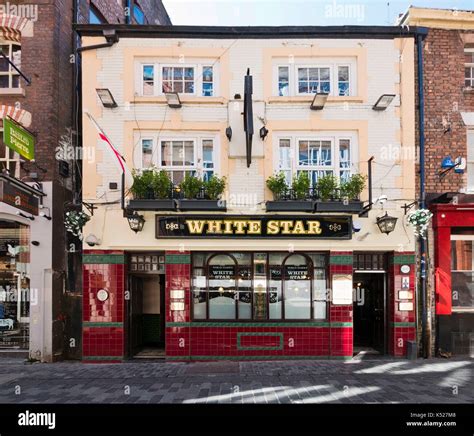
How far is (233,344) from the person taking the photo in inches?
427

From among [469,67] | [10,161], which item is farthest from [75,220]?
[469,67]

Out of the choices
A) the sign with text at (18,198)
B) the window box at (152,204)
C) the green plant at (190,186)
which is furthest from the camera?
the green plant at (190,186)

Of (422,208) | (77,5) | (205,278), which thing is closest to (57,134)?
(77,5)

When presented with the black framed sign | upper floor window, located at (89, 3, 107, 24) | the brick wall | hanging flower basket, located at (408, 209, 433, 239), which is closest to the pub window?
the black framed sign

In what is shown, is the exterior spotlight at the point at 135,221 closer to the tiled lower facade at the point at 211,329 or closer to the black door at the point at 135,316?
the tiled lower facade at the point at 211,329

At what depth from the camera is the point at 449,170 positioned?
1114cm

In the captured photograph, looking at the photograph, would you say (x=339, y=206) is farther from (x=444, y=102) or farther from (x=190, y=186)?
(x=444, y=102)

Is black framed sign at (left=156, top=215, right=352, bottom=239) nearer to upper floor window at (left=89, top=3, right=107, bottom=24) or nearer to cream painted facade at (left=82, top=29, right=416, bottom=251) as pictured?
cream painted facade at (left=82, top=29, right=416, bottom=251)

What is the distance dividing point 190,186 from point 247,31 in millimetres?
4756

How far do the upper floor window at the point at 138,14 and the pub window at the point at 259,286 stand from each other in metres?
12.3

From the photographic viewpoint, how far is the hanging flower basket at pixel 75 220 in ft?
34.2

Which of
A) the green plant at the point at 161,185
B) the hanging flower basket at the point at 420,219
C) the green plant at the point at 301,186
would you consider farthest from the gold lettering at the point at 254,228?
the hanging flower basket at the point at 420,219

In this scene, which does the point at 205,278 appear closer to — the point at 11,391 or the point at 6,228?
the point at 11,391

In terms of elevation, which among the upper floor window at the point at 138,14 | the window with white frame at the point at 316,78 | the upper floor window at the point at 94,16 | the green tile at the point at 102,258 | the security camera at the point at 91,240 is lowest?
the green tile at the point at 102,258
